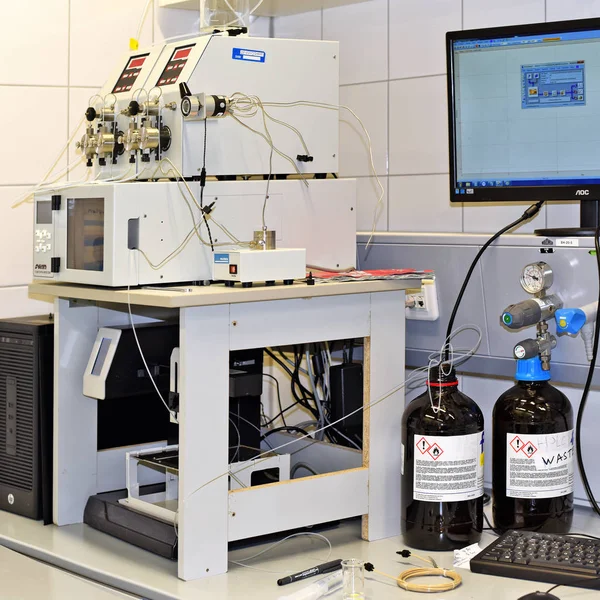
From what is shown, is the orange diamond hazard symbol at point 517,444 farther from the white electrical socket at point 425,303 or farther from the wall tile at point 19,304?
Answer: the wall tile at point 19,304

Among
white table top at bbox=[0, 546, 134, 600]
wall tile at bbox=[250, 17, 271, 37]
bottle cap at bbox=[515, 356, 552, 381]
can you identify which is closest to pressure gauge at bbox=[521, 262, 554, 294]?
bottle cap at bbox=[515, 356, 552, 381]

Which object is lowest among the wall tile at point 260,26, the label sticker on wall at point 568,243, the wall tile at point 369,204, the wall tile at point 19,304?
the wall tile at point 19,304

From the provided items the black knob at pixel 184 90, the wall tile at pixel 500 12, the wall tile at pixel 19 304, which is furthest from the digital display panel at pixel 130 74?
the wall tile at pixel 500 12

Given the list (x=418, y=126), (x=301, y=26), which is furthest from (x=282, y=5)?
(x=418, y=126)

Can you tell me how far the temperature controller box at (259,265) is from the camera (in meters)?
1.55

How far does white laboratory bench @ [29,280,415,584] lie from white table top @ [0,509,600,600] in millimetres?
14

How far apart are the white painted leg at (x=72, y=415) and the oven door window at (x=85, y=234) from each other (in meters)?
0.16

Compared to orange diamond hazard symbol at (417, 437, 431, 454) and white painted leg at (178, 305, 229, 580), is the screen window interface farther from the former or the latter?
white painted leg at (178, 305, 229, 580)

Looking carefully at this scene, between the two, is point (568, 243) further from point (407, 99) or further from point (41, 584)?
point (41, 584)

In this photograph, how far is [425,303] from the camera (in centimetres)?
195

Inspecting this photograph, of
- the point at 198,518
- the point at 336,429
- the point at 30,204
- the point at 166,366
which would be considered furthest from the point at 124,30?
the point at 198,518

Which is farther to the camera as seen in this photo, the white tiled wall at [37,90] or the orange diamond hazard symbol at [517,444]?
the white tiled wall at [37,90]

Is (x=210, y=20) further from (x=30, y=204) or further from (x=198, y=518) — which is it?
(x=198, y=518)

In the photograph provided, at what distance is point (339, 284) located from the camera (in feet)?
5.35
